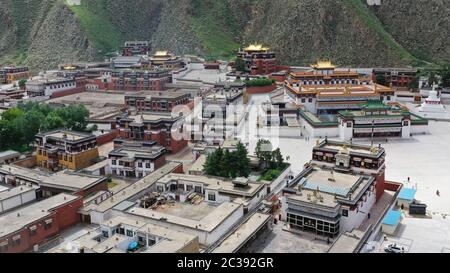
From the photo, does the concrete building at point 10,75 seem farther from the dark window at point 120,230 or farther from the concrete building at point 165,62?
the dark window at point 120,230

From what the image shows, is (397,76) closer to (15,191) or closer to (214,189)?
(214,189)

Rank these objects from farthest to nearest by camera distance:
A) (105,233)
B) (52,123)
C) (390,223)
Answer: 1. (52,123)
2. (390,223)
3. (105,233)

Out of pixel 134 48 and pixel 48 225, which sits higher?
pixel 134 48

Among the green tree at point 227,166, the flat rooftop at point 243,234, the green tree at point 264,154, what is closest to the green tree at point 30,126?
the green tree at point 227,166

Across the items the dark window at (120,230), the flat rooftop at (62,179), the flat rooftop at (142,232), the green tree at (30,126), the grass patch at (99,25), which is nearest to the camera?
the flat rooftop at (142,232)

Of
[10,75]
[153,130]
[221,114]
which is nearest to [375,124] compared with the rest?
[221,114]

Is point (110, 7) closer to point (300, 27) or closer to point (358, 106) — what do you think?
point (300, 27)
